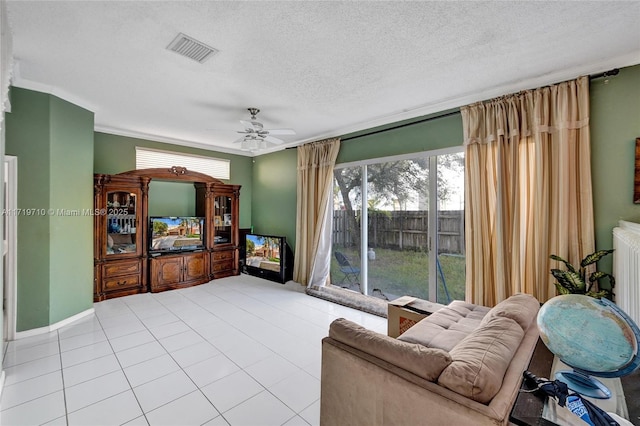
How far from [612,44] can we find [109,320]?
5.65m

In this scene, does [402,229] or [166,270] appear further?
[166,270]

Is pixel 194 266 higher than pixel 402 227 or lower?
lower

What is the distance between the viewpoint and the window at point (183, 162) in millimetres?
5047

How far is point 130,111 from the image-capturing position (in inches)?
148

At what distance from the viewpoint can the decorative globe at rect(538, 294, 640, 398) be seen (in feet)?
3.58

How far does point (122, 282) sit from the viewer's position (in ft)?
14.5

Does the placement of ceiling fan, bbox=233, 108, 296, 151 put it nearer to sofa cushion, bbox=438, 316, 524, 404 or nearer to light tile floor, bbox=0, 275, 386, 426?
light tile floor, bbox=0, 275, 386, 426

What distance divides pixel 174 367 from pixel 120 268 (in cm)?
266

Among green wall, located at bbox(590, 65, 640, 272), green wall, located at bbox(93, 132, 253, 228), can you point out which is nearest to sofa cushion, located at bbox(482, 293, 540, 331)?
green wall, located at bbox(590, 65, 640, 272)

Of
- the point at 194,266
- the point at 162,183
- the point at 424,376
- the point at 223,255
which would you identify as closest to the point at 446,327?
the point at 424,376

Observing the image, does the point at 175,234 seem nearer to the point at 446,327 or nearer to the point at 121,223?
the point at 121,223

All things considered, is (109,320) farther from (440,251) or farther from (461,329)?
(440,251)

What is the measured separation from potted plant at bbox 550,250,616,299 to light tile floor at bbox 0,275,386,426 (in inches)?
70.0

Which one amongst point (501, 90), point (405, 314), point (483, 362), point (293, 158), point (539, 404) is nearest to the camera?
point (539, 404)
